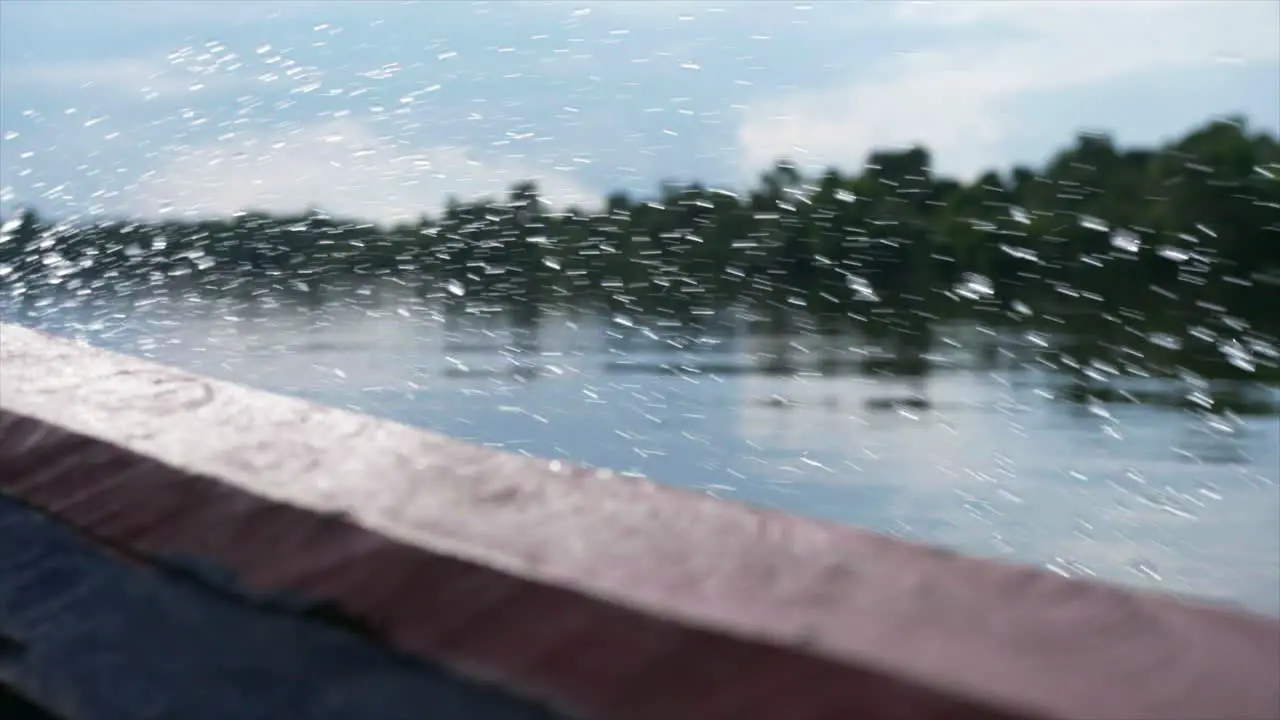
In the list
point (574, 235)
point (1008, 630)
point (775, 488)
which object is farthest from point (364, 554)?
point (574, 235)

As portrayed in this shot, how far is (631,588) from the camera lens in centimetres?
100

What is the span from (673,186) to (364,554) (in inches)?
94.0

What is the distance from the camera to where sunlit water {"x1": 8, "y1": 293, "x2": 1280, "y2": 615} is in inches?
105

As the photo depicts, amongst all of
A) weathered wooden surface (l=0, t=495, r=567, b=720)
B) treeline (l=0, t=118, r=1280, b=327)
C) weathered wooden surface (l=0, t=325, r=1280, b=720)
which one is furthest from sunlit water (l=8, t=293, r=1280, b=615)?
weathered wooden surface (l=0, t=495, r=567, b=720)

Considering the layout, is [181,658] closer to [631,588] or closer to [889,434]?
[631,588]

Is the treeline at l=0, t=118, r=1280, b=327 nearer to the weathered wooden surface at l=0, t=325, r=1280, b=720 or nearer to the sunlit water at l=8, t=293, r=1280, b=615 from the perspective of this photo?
the sunlit water at l=8, t=293, r=1280, b=615

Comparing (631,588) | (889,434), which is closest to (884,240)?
(889,434)

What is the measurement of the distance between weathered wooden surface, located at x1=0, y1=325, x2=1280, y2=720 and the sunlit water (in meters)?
1.30

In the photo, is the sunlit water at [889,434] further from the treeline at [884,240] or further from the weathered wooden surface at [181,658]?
the weathered wooden surface at [181,658]

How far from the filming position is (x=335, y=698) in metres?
1.03

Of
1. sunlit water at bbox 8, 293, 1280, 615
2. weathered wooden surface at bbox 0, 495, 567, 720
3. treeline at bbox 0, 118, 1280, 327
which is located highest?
weathered wooden surface at bbox 0, 495, 567, 720

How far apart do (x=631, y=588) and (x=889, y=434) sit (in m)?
2.26

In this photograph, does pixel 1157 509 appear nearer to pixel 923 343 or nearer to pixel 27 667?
pixel 923 343

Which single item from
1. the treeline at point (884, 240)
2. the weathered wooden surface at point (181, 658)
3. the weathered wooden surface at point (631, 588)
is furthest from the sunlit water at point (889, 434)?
the weathered wooden surface at point (181, 658)
